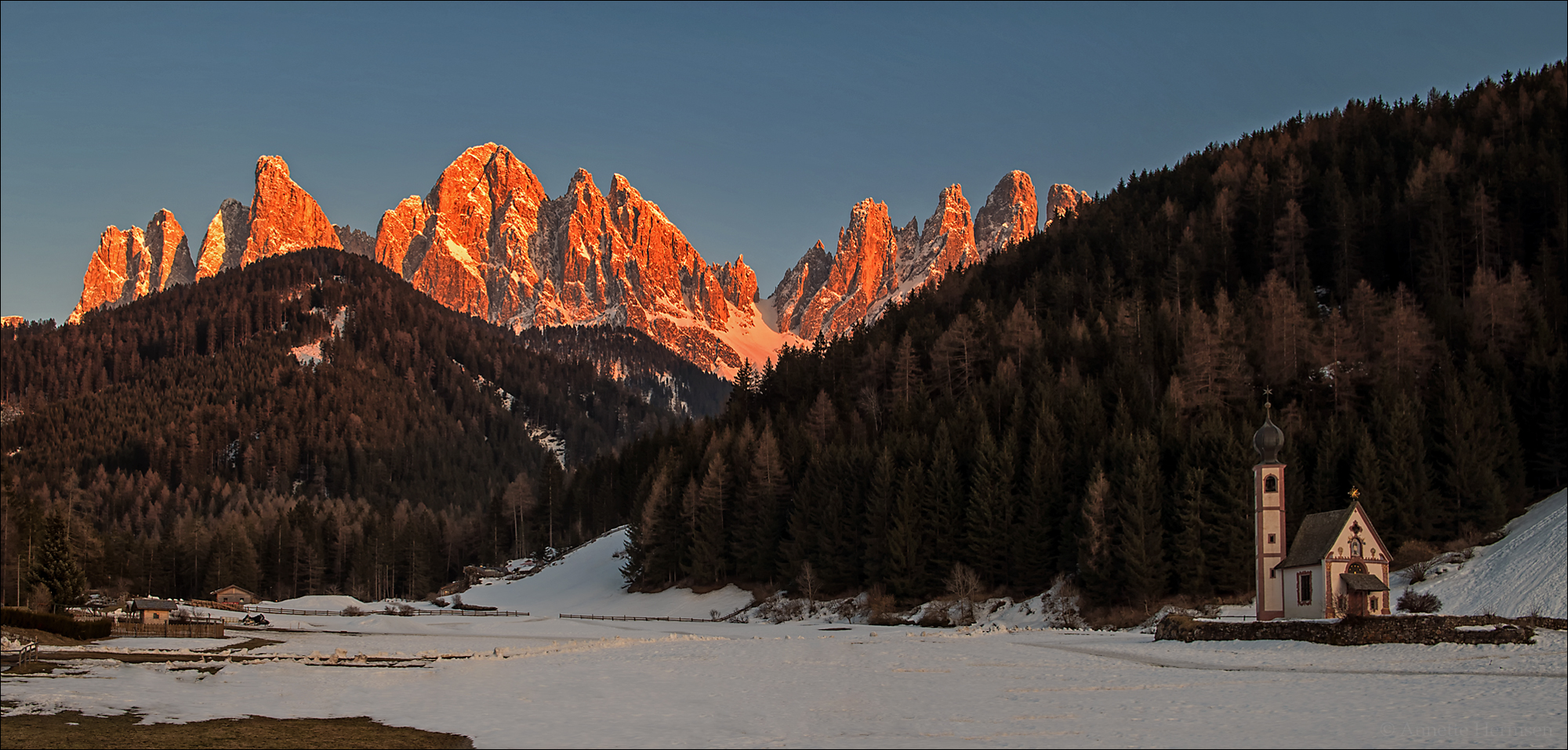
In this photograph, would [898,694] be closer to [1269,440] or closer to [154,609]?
[1269,440]

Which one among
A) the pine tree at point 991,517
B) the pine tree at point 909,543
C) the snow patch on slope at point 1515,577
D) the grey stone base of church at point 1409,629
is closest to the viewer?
the grey stone base of church at point 1409,629

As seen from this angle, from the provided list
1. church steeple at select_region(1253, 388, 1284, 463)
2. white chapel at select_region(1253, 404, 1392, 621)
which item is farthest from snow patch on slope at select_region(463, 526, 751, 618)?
church steeple at select_region(1253, 388, 1284, 463)

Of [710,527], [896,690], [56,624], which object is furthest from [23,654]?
[710,527]

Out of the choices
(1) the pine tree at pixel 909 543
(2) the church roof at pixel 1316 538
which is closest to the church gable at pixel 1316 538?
(2) the church roof at pixel 1316 538

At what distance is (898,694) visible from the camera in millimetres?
36031

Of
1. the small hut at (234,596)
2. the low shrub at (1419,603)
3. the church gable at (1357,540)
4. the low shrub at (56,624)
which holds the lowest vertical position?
the small hut at (234,596)

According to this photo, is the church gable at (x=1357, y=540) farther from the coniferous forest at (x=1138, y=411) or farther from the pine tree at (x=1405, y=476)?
the pine tree at (x=1405, y=476)

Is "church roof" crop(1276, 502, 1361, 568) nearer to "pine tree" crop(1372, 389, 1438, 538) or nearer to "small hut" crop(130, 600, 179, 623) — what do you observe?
"pine tree" crop(1372, 389, 1438, 538)

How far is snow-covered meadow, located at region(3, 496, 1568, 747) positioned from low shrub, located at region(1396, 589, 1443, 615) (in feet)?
4.27

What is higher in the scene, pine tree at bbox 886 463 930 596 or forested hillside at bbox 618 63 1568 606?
forested hillside at bbox 618 63 1568 606

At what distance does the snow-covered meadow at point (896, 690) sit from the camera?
89.9 ft

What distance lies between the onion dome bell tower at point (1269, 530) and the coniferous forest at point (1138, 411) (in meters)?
13.6

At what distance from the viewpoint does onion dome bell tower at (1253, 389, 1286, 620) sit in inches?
2126

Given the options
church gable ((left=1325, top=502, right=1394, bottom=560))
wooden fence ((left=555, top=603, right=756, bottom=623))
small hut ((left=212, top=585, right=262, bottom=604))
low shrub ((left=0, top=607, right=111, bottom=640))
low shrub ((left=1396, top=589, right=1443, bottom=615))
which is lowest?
small hut ((left=212, top=585, right=262, bottom=604))
